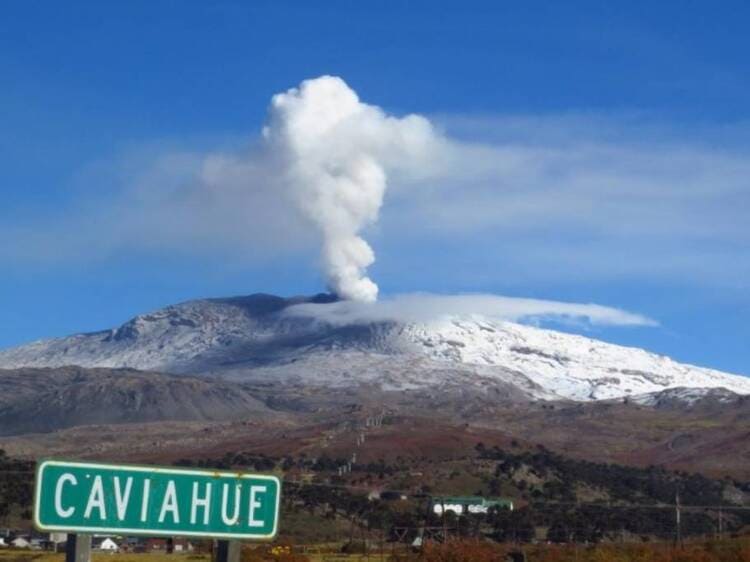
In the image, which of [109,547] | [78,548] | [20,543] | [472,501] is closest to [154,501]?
[78,548]

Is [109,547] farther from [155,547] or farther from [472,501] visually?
[472,501]

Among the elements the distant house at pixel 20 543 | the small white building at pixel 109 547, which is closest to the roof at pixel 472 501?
the distant house at pixel 20 543

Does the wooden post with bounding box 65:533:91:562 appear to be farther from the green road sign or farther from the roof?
the roof

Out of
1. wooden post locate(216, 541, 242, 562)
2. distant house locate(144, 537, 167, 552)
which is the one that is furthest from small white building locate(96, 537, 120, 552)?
wooden post locate(216, 541, 242, 562)

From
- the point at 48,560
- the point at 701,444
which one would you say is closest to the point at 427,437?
the point at 701,444

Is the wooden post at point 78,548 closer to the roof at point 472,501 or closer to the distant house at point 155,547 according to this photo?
the distant house at point 155,547

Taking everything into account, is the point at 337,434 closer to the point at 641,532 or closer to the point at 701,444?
the point at 701,444
